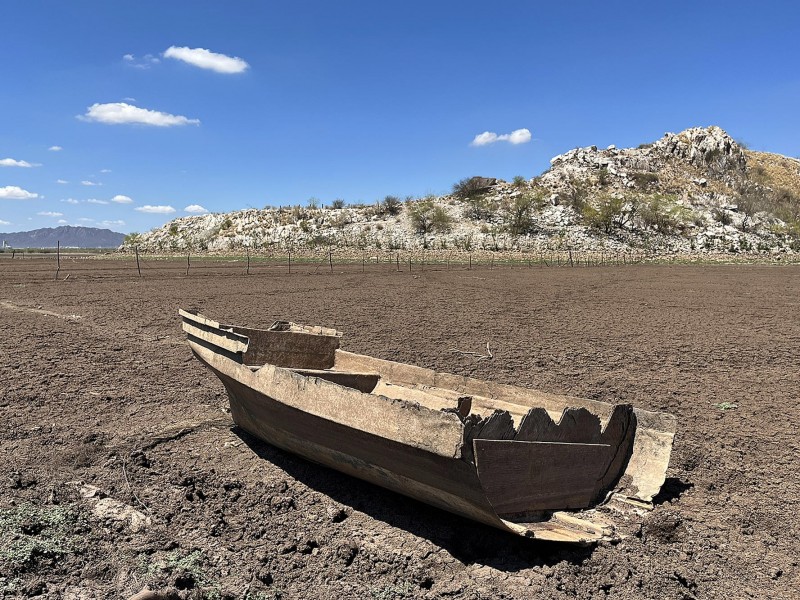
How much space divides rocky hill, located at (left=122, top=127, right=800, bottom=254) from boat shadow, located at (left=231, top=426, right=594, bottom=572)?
5469 cm

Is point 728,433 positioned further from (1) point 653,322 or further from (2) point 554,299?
(2) point 554,299

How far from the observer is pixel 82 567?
11.0 feet

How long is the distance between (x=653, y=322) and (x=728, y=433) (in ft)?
27.0

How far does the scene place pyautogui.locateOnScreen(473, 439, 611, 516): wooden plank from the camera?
344 cm

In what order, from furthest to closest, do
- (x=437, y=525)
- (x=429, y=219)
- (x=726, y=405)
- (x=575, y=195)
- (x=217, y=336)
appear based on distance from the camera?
(x=575, y=195), (x=429, y=219), (x=726, y=405), (x=217, y=336), (x=437, y=525)

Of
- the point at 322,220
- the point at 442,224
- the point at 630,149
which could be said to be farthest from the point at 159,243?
the point at 630,149

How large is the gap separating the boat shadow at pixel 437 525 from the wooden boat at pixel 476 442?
5.6 inches

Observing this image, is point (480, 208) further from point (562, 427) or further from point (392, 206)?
point (562, 427)

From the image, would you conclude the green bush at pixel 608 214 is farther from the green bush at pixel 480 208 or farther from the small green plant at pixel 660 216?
the green bush at pixel 480 208

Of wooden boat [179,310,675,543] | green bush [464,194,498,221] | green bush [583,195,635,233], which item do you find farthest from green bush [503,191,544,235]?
wooden boat [179,310,675,543]

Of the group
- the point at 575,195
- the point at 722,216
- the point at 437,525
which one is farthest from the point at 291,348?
the point at 722,216

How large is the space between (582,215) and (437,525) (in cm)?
7090

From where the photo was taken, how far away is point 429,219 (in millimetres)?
68438

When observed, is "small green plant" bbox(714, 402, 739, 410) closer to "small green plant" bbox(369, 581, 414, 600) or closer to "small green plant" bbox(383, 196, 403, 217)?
"small green plant" bbox(369, 581, 414, 600)
